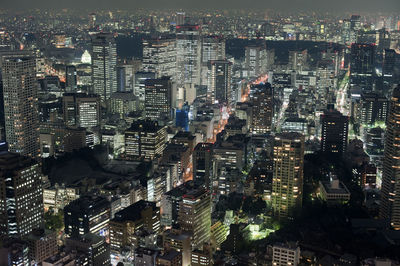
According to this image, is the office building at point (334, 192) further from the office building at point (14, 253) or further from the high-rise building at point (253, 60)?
the high-rise building at point (253, 60)

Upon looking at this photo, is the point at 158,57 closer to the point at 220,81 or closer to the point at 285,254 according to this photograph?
the point at 220,81

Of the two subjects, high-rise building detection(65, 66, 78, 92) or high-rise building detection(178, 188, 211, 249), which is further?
high-rise building detection(65, 66, 78, 92)

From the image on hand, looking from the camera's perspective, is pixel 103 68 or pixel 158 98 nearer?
pixel 158 98

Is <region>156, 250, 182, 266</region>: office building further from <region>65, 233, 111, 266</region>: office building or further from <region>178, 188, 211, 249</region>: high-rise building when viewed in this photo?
<region>65, 233, 111, 266</region>: office building

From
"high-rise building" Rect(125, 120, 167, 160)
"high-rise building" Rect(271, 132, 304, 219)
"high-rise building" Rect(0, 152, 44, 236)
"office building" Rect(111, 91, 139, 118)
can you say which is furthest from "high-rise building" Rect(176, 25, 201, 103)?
"high-rise building" Rect(0, 152, 44, 236)

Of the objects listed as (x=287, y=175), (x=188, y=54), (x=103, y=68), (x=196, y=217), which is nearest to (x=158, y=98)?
(x=103, y=68)

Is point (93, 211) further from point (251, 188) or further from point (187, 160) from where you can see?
point (187, 160)

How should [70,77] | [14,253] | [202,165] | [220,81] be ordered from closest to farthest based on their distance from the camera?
1. [14,253]
2. [202,165]
3. [70,77]
4. [220,81]

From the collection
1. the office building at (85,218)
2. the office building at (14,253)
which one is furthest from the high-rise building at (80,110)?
the office building at (14,253)
